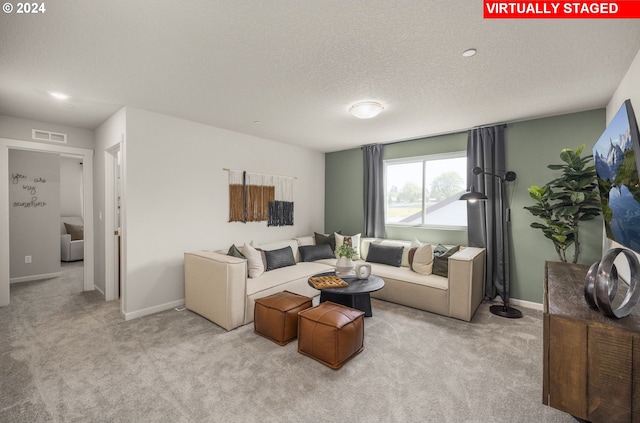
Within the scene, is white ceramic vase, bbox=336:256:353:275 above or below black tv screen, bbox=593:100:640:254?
below

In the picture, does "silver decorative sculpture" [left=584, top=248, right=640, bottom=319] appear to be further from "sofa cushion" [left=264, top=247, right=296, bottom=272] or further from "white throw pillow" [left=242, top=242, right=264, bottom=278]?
"sofa cushion" [left=264, top=247, right=296, bottom=272]

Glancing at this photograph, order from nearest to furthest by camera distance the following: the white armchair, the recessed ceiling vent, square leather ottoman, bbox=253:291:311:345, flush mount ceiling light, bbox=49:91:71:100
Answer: square leather ottoman, bbox=253:291:311:345
flush mount ceiling light, bbox=49:91:71:100
the recessed ceiling vent
the white armchair

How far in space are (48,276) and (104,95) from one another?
405 cm

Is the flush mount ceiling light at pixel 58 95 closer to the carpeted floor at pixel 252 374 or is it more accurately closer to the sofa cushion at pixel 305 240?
the carpeted floor at pixel 252 374

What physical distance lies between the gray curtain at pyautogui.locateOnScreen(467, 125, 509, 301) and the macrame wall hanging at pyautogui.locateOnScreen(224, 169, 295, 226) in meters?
2.96

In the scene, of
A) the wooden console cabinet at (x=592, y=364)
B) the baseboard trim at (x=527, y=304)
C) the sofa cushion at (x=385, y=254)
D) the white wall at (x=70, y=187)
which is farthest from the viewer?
the white wall at (x=70, y=187)

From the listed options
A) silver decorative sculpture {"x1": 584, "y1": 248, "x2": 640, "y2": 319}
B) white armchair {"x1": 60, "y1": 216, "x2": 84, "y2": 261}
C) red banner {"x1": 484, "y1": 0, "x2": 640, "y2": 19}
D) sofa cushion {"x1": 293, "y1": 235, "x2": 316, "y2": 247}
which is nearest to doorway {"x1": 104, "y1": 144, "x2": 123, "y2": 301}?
sofa cushion {"x1": 293, "y1": 235, "x2": 316, "y2": 247}

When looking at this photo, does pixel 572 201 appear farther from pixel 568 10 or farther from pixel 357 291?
pixel 357 291

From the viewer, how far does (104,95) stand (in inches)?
115

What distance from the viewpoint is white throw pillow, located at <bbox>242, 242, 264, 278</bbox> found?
11.9 feet

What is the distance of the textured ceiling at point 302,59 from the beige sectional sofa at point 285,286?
70.7 inches

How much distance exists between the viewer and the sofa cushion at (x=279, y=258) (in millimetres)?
4047

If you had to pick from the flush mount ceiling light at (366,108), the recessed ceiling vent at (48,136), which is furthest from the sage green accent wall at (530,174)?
the recessed ceiling vent at (48,136)

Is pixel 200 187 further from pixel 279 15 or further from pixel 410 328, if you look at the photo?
pixel 410 328
